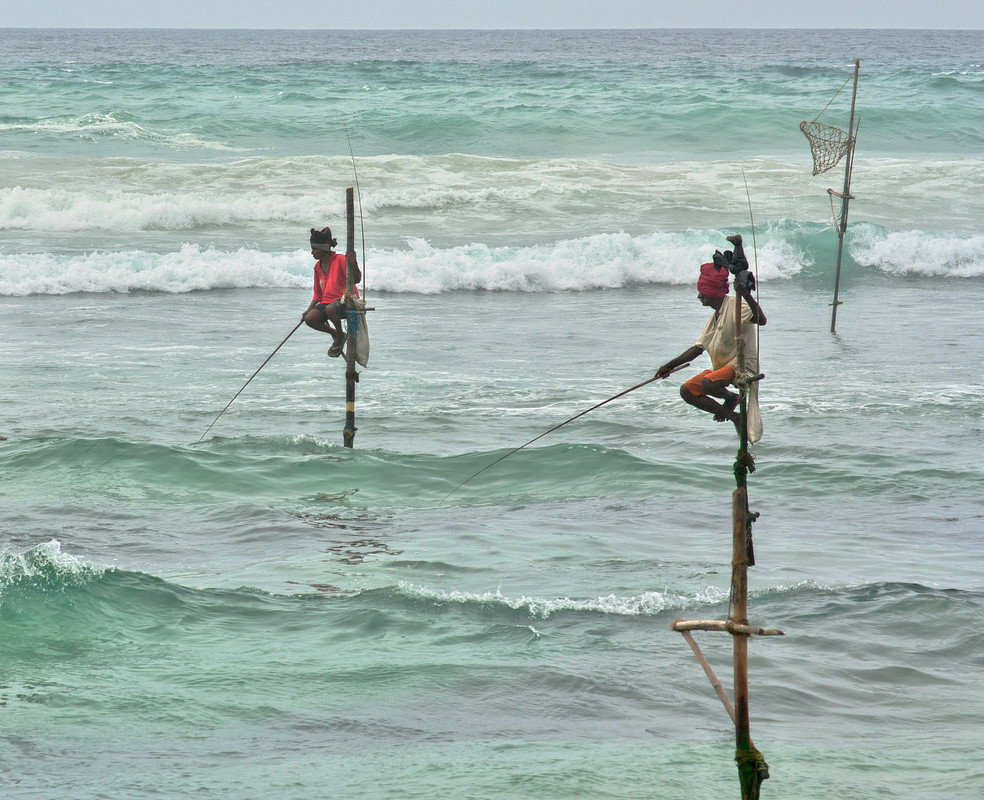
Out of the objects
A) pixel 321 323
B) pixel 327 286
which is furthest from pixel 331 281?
pixel 321 323

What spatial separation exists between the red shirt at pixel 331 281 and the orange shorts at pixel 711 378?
3.39 metres

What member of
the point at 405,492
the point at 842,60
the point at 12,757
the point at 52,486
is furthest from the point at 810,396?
the point at 842,60

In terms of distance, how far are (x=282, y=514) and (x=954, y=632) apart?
4.82m

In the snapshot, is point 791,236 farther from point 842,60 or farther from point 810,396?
point 842,60

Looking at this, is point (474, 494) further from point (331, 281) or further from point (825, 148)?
point (825, 148)

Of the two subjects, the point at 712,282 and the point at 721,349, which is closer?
the point at 712,282

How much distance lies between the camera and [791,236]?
72.9 feet

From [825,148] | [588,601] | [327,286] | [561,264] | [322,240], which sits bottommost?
[588,601]

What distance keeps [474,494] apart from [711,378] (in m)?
3.40

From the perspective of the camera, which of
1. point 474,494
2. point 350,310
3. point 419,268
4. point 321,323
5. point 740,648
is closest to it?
point 740,648

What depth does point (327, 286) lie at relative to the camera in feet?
31.8

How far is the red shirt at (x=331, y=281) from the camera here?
966 cm

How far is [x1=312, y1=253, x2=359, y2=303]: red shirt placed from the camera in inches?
380

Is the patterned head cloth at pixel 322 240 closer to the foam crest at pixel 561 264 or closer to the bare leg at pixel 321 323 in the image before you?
the bare leg at pixel 321 323
